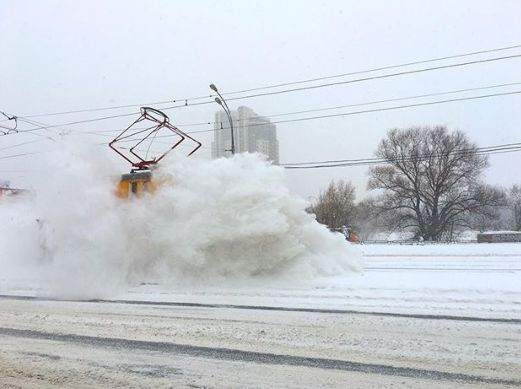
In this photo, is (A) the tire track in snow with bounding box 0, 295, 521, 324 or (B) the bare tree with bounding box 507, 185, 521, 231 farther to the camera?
(B) the bare tree with bounding box 507, 185, 521, 231

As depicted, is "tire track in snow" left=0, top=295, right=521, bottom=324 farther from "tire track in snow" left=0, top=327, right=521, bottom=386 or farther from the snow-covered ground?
"tire track in snow" left=0, top=327, right=521, bottom=386

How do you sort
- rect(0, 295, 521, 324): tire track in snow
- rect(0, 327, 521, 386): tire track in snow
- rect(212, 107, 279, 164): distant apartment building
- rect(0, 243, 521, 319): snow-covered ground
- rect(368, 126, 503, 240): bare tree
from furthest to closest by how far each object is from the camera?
rect(368, 126, 503, 240): bare tree, rect(212, 107, 279, 164): distant apartment building, rect(0, 243, 521, 319): snow-covered ground, rect(0, 295, 521, 324): tire track in snow, rect(0, 327, 521, 386): tire track in snow

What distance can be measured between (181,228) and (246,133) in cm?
1989

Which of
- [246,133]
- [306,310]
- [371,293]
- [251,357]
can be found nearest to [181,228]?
[306,310]

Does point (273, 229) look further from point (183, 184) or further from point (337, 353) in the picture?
point (337, 353)

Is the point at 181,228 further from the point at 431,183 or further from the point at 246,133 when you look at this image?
the point at 431,183

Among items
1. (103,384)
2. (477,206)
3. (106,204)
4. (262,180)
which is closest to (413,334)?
(103,384)

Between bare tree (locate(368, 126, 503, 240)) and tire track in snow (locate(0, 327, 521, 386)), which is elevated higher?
bare tree (locate(368, 126, 503, 240))

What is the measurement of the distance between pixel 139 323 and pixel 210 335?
1.36 meters

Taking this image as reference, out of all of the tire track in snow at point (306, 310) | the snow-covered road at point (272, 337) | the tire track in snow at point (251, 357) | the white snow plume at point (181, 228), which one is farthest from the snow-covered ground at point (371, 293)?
the tire track in snow at point (251, 357)

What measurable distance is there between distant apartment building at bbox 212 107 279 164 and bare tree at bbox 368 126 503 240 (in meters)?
33.6

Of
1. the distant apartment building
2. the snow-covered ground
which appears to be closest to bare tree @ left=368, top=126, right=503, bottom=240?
the distant apartment building

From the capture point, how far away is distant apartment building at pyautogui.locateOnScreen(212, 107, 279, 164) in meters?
28.5

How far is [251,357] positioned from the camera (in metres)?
5.20
